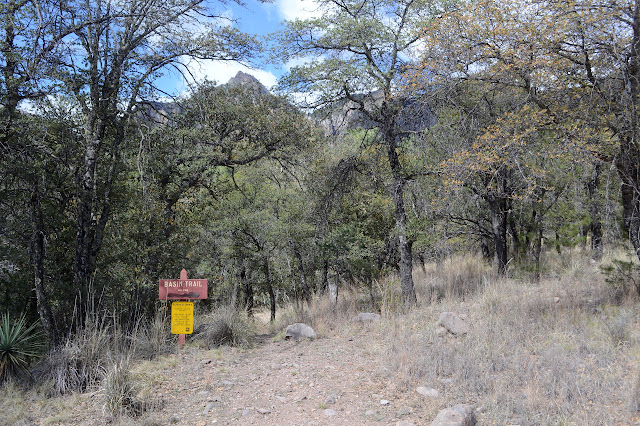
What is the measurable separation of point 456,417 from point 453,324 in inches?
119

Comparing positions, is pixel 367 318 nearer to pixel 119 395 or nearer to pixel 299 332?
pixel 299 332

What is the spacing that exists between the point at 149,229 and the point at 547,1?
761 centimetres

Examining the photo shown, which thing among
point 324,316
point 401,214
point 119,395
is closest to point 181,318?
point 119,395

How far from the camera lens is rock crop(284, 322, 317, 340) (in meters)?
7.56

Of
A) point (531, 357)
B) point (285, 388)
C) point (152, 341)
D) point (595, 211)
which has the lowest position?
point (285, 388)

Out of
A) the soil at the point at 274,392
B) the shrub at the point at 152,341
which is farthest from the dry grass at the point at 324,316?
the shrub at the point at 152,341

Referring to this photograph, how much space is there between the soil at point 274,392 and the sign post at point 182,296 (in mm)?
351

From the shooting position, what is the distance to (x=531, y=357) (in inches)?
213

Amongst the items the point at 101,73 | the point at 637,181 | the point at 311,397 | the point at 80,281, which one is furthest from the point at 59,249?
the point at 637,181

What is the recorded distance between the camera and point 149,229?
812cm

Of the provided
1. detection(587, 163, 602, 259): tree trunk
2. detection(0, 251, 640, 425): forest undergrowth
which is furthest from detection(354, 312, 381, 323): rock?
detection(587, 163, 602, 259): tree trunk

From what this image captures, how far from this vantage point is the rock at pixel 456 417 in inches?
149

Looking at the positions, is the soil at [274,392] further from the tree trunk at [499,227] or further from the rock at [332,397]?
the tree trunk at [499,227]

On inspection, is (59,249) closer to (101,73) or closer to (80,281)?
(80,281)
